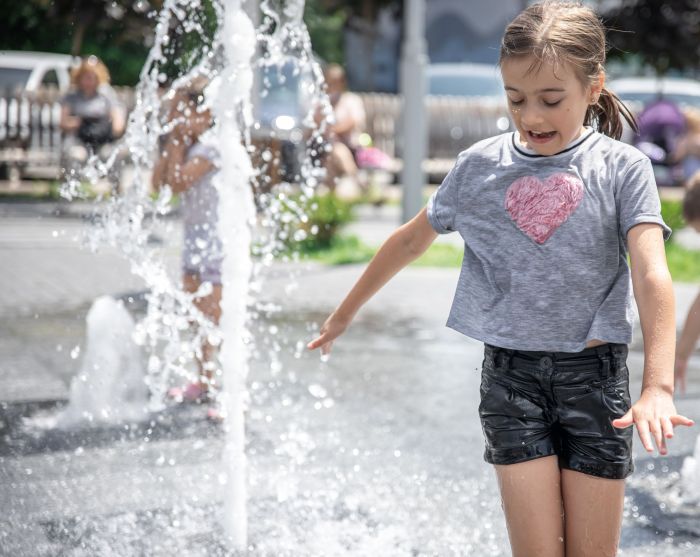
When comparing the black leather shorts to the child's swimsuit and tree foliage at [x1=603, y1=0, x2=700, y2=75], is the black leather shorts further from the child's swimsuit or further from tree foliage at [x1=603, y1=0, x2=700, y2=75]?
tree foliage at [x1=603, y1=0, x2=700, y2=75]

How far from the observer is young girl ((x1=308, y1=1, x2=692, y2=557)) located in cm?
245

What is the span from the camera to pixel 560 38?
2.43 meters

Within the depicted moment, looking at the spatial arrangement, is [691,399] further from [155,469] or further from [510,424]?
[510,424]

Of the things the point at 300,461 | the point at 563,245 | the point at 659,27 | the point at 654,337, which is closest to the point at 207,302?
the point at 300,461

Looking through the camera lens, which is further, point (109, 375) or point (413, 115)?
point (413, 115)

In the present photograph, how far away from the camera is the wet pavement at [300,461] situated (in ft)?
11.5

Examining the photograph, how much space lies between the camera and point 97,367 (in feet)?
16.5

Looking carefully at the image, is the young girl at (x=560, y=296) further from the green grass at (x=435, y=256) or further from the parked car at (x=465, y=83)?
the parked car at (x=465, y=83)

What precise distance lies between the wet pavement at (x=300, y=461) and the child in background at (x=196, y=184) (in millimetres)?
520

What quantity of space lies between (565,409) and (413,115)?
8.12 metres

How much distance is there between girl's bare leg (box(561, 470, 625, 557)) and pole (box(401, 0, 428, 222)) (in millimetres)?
7884

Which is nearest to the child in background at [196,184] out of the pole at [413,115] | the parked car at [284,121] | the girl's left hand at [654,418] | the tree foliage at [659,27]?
the girl's left hand at [654,418]

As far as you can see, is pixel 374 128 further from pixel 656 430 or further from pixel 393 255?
pixel 656 430

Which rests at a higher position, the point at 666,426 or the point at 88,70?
the point at 666,426
